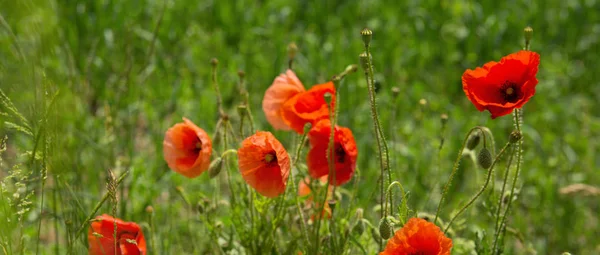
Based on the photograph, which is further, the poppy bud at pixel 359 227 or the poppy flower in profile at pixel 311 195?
the poppy flower in profile at pixel 311 195

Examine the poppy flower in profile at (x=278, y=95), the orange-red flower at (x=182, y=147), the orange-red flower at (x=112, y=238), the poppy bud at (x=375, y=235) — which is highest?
the poppy flower in profile at (x=278, y=95)

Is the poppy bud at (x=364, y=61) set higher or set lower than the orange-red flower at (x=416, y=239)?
higher

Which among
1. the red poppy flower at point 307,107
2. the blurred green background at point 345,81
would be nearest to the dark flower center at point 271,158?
the red poppy flower at point 307,107

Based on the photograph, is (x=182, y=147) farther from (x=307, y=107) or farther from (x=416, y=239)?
(x=416, y=239)

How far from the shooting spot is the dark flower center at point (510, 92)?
191cm

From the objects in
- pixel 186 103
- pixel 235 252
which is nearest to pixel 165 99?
pixel 186 103

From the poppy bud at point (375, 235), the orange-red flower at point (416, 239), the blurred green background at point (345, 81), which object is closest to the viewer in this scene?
the orange-red flower at point (416, 239)

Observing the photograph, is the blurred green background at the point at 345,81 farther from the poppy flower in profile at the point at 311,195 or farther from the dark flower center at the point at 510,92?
the dark flower center at the point at 510,92

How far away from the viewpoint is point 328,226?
2270 millimetres

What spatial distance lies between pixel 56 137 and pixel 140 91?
157 cm

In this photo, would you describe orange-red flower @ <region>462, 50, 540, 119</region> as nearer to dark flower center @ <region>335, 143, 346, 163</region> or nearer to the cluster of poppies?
the cluster of poppies

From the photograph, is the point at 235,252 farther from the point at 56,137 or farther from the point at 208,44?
the point at 208,44

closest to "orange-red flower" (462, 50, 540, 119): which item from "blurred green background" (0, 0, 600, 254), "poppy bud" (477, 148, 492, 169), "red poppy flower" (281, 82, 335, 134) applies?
"poppy bud" (477, 148, 492, 169)

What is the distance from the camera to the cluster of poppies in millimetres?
1750
